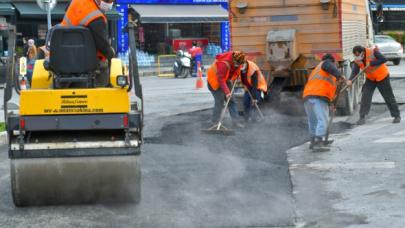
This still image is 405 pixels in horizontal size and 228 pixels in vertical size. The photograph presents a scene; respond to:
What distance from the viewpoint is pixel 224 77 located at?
1305cm

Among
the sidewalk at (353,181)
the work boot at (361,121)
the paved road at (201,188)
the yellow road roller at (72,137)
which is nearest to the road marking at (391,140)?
the sidewalk at (353,181)

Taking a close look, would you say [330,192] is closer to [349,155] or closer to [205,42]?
[349,155]

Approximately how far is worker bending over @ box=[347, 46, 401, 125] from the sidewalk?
1155mm

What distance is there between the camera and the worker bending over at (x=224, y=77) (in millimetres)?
13008

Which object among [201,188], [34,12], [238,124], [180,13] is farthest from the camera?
[180,13]

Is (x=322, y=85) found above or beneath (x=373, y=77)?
above

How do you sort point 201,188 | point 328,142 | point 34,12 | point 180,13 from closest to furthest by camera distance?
1. point 201,188
2. point 328,142
3. point 34,12
4. point 180,13

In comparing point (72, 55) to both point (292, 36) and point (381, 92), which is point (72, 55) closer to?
point (292, 36)

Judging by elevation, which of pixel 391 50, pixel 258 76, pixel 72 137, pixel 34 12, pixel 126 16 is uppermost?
pixel 34 12

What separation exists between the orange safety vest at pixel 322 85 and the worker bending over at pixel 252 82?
2.97 metres

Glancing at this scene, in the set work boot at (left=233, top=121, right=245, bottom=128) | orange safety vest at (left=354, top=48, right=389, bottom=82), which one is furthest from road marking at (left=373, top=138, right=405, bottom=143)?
work boot at (left=233, top=121, right=245, bottom=128)

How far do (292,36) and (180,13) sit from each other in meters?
20.5

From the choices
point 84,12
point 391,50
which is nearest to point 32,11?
point 391,50

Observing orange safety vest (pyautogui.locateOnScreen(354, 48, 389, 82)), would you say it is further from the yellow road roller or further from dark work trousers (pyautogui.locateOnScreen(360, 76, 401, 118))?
the yellow road roller
